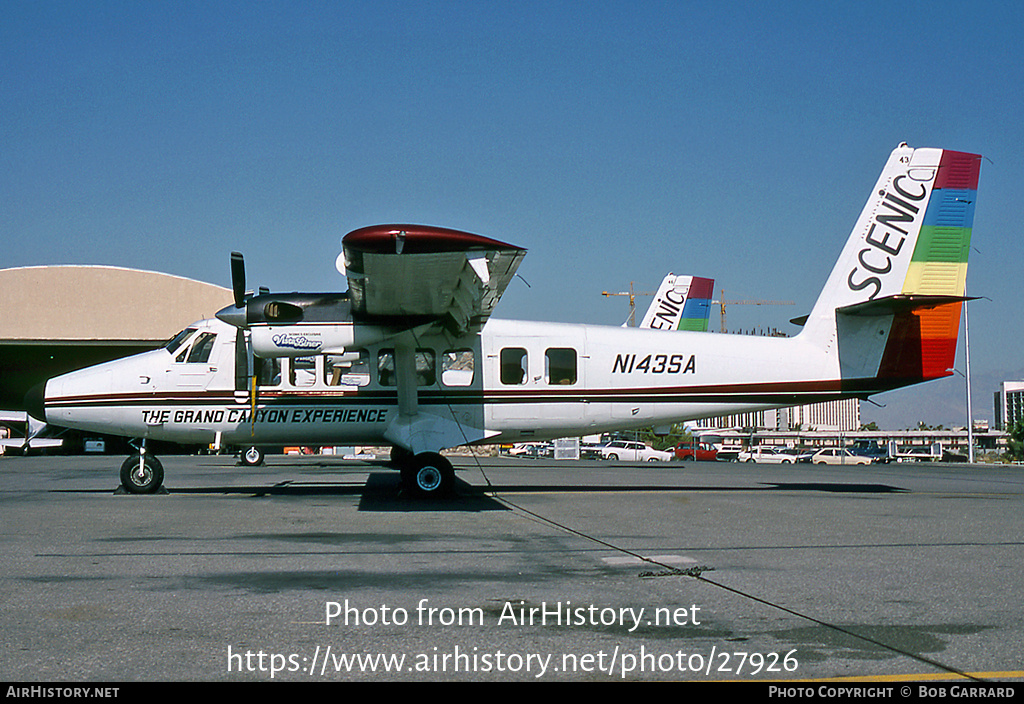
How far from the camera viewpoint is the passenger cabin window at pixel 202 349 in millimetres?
14008

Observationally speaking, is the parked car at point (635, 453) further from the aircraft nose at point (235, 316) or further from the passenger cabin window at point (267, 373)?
the aircraft nose at point (235, 316)

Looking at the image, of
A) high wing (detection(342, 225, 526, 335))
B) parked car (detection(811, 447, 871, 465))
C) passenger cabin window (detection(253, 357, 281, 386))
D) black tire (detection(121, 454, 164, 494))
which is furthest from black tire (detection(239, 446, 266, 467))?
parked car (detection(811, 447, 871, 465))

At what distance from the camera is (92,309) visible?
50.8 metres

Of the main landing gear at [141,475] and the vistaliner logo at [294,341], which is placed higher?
the vistaliner logo at [294,341]

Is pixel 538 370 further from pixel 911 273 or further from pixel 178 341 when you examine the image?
pixel 911 273

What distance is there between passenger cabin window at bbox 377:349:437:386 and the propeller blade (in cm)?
235

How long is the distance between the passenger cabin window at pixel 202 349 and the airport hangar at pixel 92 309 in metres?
37.5

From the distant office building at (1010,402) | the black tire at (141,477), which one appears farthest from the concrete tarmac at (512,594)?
the distant office building at (1010,402)

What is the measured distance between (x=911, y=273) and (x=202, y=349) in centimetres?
1192

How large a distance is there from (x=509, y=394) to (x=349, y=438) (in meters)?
2.76

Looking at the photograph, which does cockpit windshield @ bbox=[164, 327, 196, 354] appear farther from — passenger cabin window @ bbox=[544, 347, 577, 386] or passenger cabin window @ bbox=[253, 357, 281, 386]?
passenger cabin window @ bbox=[544, 347, 577, 386]

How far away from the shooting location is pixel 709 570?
21.8 ft

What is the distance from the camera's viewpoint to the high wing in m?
9.76
